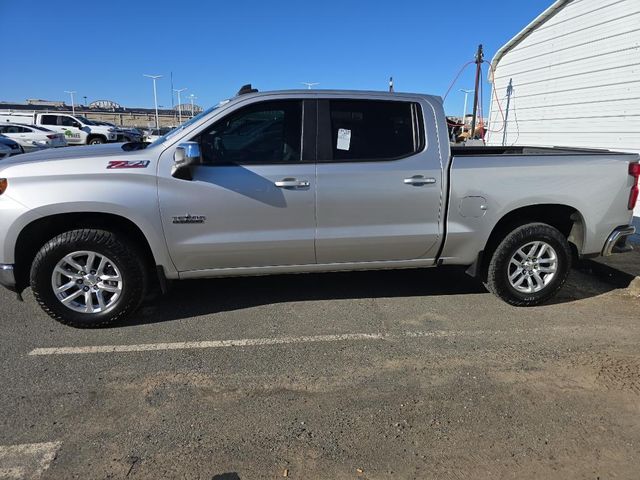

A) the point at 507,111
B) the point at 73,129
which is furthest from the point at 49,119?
the point at 507,111

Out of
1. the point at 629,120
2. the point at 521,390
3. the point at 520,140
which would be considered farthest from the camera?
the point at 520,140

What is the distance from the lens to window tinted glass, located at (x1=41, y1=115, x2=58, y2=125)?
27.8 metres

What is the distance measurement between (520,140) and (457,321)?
7.39m

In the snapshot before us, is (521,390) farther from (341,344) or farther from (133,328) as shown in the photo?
(133,328)

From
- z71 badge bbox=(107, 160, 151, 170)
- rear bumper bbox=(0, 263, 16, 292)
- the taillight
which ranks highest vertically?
z71 badge bbox=(107, 160, 151, 170)

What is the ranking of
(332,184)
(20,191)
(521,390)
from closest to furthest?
(521,390) < (20,191) < (332,184)

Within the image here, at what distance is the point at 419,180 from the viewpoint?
4152 millimetres

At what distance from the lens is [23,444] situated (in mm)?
2576

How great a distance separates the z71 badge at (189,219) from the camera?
12.7 feet

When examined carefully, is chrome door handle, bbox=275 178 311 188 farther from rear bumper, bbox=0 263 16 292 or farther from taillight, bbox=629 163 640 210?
taillight, bbox=629 163 640 210

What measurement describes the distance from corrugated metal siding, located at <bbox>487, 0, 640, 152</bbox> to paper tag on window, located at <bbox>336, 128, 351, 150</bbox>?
5391 millimetres

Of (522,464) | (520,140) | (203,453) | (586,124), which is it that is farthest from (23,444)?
(520,140)

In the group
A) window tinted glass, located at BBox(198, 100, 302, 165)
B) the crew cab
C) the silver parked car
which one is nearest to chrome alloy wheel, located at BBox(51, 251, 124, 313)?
window tinted glass, located at BBox(198, 100, 302, 165)

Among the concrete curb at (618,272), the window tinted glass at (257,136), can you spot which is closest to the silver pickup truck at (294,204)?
the window tinted glass at (257,136)
